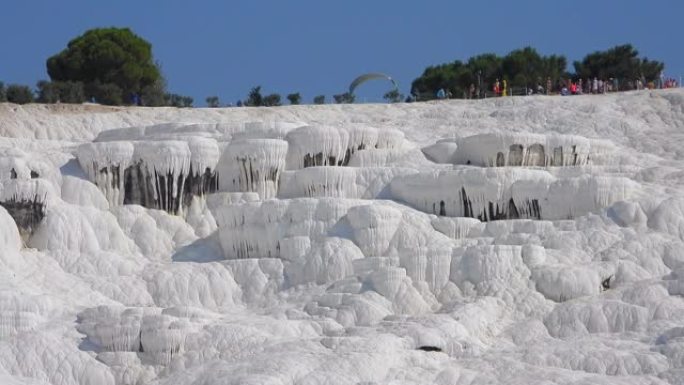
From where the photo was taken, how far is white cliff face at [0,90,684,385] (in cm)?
2833

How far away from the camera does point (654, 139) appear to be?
42250mm

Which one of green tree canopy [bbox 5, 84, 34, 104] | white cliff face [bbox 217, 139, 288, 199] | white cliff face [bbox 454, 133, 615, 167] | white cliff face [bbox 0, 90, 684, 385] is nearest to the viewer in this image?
white cliff face [bbox 0, 90, 684, 385]

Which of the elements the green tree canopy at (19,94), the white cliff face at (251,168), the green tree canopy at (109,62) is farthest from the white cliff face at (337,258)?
the green tree canopy at (109,62)

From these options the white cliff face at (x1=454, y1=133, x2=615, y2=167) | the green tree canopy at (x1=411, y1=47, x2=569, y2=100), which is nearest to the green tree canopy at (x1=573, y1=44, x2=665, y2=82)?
the green tree canopy at (x1=411, y1=47, x2=569, y2=100)

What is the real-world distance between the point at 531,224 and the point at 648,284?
366 centimetres

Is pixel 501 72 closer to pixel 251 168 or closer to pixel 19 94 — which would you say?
pixel 19 94

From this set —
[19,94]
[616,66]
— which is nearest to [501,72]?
[616,66]

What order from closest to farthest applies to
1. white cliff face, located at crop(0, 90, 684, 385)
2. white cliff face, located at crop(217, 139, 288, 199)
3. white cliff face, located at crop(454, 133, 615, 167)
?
white cliff face, located at crop(0, 90, 684, 385), white cliff face, located at crop(217, 139, 288, 199), white cliff face, located at crop(454, 133, 615, 167)

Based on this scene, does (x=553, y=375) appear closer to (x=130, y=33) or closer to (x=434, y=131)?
(x=434, y=131)

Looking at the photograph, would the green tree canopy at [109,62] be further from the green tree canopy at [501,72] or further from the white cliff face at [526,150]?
the white cliff face at [526,150]

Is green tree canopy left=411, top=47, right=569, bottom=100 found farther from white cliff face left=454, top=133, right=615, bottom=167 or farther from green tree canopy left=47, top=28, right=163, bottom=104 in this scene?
white cliff face left=454, top=133, right=615, bottom=167

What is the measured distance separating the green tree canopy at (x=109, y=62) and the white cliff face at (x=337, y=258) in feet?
60.2

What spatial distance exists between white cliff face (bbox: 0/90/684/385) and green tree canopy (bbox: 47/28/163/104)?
60.2 ft

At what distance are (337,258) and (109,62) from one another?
28.5m
